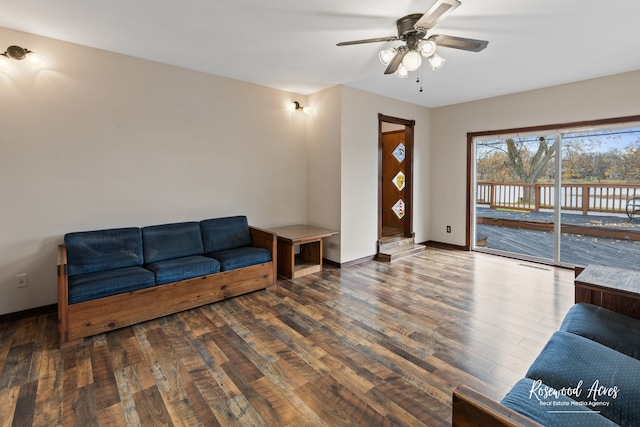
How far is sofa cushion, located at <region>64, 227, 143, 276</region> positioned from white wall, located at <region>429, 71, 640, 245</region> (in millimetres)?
4953

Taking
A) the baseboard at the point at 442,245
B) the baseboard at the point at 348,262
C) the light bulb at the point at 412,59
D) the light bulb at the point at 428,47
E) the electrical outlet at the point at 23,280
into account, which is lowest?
the baseboard at the point at 348,262

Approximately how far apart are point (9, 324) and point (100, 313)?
3.39 feet

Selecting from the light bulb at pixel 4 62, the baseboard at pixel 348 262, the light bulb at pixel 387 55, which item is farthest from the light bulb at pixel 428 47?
the light bulb at pixel 4 62

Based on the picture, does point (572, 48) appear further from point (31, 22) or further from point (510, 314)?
point (31, 22)

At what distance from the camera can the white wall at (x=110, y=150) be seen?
9.34 ft

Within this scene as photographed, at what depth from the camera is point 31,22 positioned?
264 cm

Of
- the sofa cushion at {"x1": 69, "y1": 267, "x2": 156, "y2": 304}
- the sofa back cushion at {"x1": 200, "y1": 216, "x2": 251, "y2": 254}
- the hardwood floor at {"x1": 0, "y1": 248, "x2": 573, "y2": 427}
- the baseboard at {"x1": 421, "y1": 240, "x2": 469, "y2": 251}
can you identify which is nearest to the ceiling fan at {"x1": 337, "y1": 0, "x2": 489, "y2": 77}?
the hardwood floor at {"x1": 0, "y1": 248, "x2": 573, "y2": 427}

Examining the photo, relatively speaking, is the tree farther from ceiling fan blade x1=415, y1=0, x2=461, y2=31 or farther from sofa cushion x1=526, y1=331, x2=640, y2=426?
sofa cushion x1=526, y1=331, x2=640, y2=426

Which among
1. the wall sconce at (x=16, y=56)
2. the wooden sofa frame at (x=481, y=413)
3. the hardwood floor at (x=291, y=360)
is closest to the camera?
the wooden sofa frame at (x=481, y=413)

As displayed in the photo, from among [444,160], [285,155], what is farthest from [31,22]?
[444,160]

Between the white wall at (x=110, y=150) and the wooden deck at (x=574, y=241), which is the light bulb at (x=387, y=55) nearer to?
the white wall at (x=110, y=150)

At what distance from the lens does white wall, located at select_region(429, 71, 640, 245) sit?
3945 millimetres

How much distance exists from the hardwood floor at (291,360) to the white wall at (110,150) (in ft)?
3.03

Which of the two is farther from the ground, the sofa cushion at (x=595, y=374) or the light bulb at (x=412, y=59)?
the light bulb at (x=412, y=59)
